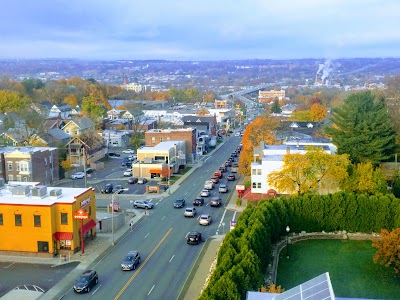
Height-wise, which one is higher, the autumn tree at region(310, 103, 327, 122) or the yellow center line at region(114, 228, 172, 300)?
the autumn tree at region(310, 103, 327, 122)

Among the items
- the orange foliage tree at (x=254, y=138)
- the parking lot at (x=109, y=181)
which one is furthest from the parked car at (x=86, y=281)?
the orange foliage tree at (x=254, y=138)

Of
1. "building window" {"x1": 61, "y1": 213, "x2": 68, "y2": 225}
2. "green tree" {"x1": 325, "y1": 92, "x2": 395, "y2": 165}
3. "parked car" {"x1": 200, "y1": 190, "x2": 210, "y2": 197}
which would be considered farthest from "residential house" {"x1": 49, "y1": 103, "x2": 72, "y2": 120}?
"building window" {"x1": 61, "y1": 213, "x2": 68, "y2": 225}

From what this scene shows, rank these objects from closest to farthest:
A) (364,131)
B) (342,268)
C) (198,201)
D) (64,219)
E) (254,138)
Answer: (342,268) → (64,219) → (198,201) → (364,131) → (254,138)

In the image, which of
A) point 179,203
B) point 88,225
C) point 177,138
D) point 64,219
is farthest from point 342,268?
point 177,138

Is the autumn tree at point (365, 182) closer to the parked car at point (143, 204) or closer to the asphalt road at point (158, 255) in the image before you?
the asphalt road at point (158, 255)

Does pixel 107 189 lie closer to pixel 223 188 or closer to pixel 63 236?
pixel 223 188

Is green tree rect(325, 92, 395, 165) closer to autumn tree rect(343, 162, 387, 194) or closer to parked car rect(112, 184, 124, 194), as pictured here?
autumn tree rect(343, 162, 387, 194)

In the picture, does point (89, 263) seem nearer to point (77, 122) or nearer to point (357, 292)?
point (357, 292)

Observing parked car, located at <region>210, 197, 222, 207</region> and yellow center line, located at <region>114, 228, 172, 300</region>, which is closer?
yellow center line, located at <region>114, 228, 172, 300</region>
